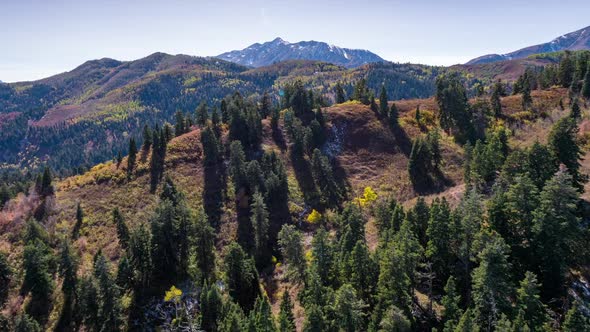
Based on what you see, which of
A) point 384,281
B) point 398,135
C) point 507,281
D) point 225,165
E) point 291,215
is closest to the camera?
point 507,281

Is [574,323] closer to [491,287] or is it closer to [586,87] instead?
[491,287]

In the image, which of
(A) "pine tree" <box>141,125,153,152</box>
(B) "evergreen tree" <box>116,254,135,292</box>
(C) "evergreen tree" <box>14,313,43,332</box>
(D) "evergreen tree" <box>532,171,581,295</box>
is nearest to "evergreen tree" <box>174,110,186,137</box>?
(A) "pine tree" <box>141,125,153,152</box>

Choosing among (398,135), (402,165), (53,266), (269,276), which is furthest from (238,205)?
(398,135)

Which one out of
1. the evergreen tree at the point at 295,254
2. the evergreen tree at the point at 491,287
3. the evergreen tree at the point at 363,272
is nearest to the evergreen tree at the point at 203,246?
the evergreen tree at the point at 295,254

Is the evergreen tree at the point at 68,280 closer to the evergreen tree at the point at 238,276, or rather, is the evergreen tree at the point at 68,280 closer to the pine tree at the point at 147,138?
the evergreen tree at the point at 238,276

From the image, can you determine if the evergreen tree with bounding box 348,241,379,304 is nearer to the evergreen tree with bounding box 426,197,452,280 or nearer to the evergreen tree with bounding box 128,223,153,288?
the evergreen tree with bounding box 426,197,452,280

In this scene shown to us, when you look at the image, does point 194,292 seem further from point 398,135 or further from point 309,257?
point 398,135
